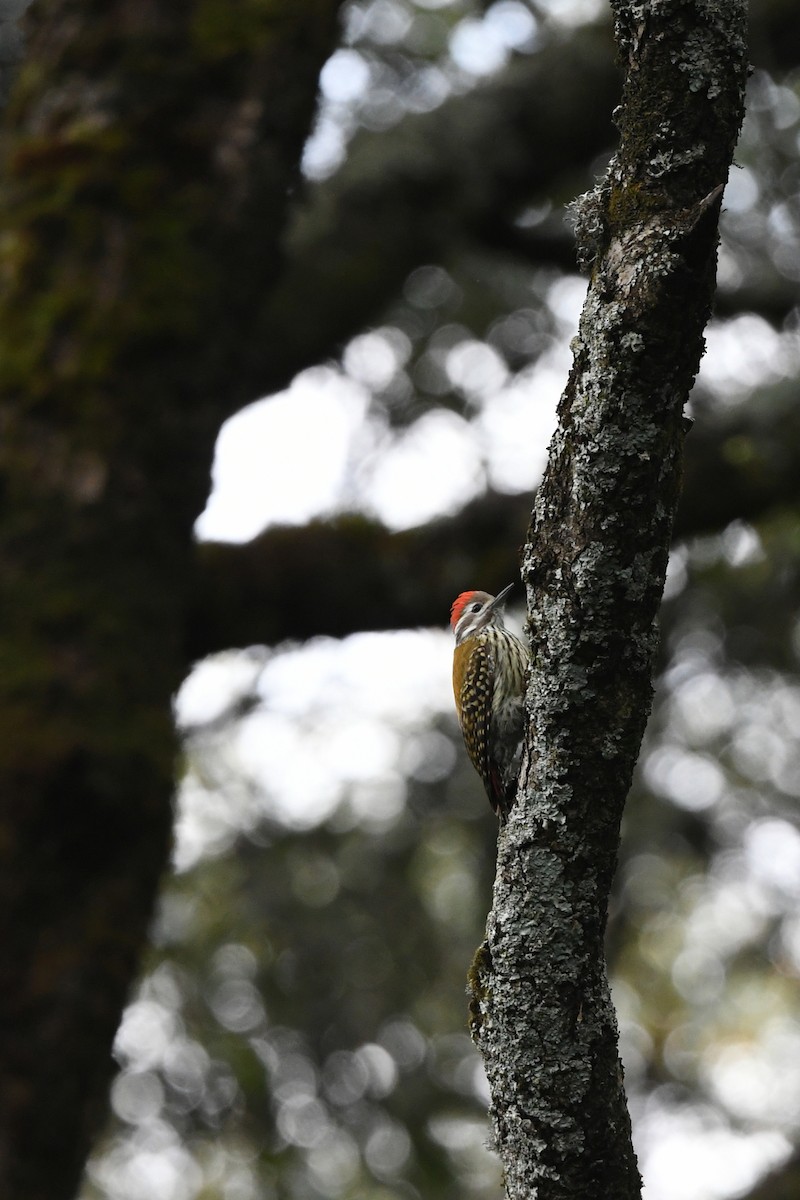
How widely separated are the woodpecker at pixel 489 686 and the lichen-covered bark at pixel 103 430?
3.66 ft

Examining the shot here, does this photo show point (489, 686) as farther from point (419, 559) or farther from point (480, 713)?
point (419, 559)

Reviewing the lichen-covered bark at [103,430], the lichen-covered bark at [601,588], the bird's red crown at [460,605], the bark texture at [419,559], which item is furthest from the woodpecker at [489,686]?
the lichen-covered bark at [601,588]

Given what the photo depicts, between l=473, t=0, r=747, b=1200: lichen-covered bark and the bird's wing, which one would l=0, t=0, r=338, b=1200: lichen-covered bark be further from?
l=473, t=0, r=747, b=1200: lichen-covered bark

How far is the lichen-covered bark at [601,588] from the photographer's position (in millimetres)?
1790

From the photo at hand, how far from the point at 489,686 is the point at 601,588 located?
2.34 m

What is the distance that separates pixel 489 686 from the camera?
4.23 meters

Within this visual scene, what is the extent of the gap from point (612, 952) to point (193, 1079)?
10.7 feet

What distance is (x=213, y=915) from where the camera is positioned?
10.3 metres

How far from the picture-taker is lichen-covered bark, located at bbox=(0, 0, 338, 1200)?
4.24 meters

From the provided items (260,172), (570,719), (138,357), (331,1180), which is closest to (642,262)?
(570,719)

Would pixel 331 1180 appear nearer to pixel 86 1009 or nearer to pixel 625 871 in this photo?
pixel 625 871

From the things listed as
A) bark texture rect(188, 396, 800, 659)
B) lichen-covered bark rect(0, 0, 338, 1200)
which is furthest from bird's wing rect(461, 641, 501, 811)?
bark texture rect(188, 396, 800, 659)

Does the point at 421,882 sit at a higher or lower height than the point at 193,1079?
higher

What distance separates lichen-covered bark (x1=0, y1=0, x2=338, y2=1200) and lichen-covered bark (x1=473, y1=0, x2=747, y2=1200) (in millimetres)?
2472
